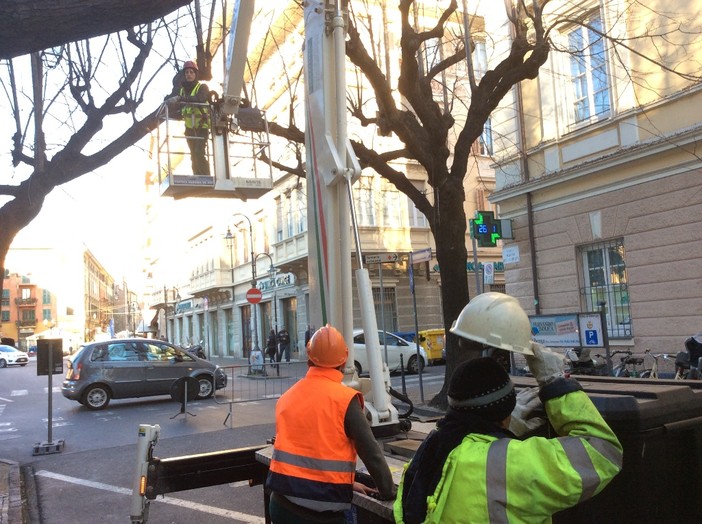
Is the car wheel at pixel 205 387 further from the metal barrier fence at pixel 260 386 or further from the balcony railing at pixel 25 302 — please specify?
the balcony railing at pixel 25 302

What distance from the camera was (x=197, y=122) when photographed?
6.66 metres

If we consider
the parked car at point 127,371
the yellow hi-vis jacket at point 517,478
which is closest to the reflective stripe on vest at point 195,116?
the yellow hi-vis jacket at point 517,478

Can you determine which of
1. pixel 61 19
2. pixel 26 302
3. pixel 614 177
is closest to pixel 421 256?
pixel 614 177

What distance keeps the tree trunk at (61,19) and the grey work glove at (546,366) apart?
8.53ft

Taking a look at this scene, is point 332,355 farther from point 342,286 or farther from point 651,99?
point 651,99

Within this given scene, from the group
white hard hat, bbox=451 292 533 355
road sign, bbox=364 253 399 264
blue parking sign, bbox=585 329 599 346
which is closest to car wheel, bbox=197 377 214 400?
road sign, bbox=364 253 399 264

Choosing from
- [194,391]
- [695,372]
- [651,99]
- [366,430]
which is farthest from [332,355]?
[651,99]

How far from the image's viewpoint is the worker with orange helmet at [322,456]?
276cm

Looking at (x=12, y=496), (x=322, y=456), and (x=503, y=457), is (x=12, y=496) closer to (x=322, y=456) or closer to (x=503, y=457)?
(x=322, y=456)

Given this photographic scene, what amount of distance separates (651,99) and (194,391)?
36.2 feet

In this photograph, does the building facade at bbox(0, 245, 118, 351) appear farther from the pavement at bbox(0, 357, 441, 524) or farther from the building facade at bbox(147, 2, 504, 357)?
the pavement at bbox(0, 357, 441, 524)

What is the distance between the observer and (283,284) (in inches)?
1237

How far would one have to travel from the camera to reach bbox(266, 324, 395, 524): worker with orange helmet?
109 inches

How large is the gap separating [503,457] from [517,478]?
0.07m
